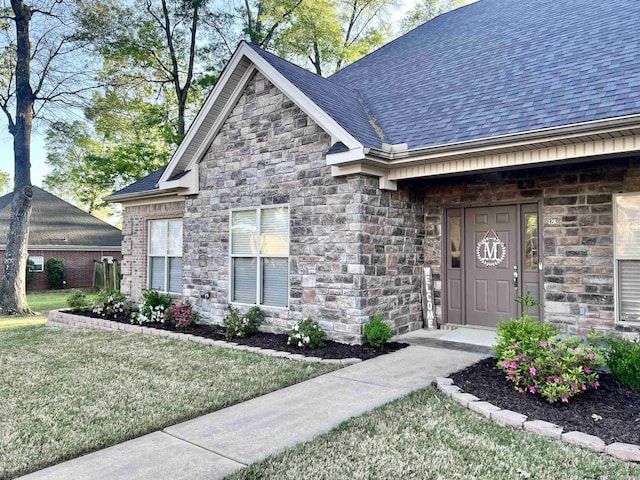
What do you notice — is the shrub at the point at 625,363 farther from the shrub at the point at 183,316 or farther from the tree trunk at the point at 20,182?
the tree trunk at the point at 20,182

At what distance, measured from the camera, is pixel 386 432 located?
11.7 feet

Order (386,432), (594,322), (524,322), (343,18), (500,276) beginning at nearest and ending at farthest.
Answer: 1. (386,432)
2. (524,322)
3. (594,322)
4. (500,276)
5. (343,18)

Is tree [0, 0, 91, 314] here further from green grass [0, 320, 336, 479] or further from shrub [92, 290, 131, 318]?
green grass [0, 320, 336, 479]

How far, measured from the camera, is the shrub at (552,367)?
13.3 feet

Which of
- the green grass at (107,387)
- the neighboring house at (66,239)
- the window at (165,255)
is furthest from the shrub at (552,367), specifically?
the neighboring house at (66,239)

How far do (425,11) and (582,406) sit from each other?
21.4 meters

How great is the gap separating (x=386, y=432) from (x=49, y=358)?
5.17 m

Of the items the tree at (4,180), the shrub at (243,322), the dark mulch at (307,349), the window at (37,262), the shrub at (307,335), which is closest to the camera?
the dark mulch at (307,349)

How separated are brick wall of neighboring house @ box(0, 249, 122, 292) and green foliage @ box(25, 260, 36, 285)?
0.15 metres

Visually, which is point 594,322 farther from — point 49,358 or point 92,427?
point 49,358

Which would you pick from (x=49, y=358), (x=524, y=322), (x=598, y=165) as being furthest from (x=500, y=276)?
(x=49, y=358)

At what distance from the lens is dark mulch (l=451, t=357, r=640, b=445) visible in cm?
356

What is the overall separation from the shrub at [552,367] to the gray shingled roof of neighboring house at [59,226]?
21.4 m

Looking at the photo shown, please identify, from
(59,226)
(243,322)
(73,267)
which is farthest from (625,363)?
(59,226)
